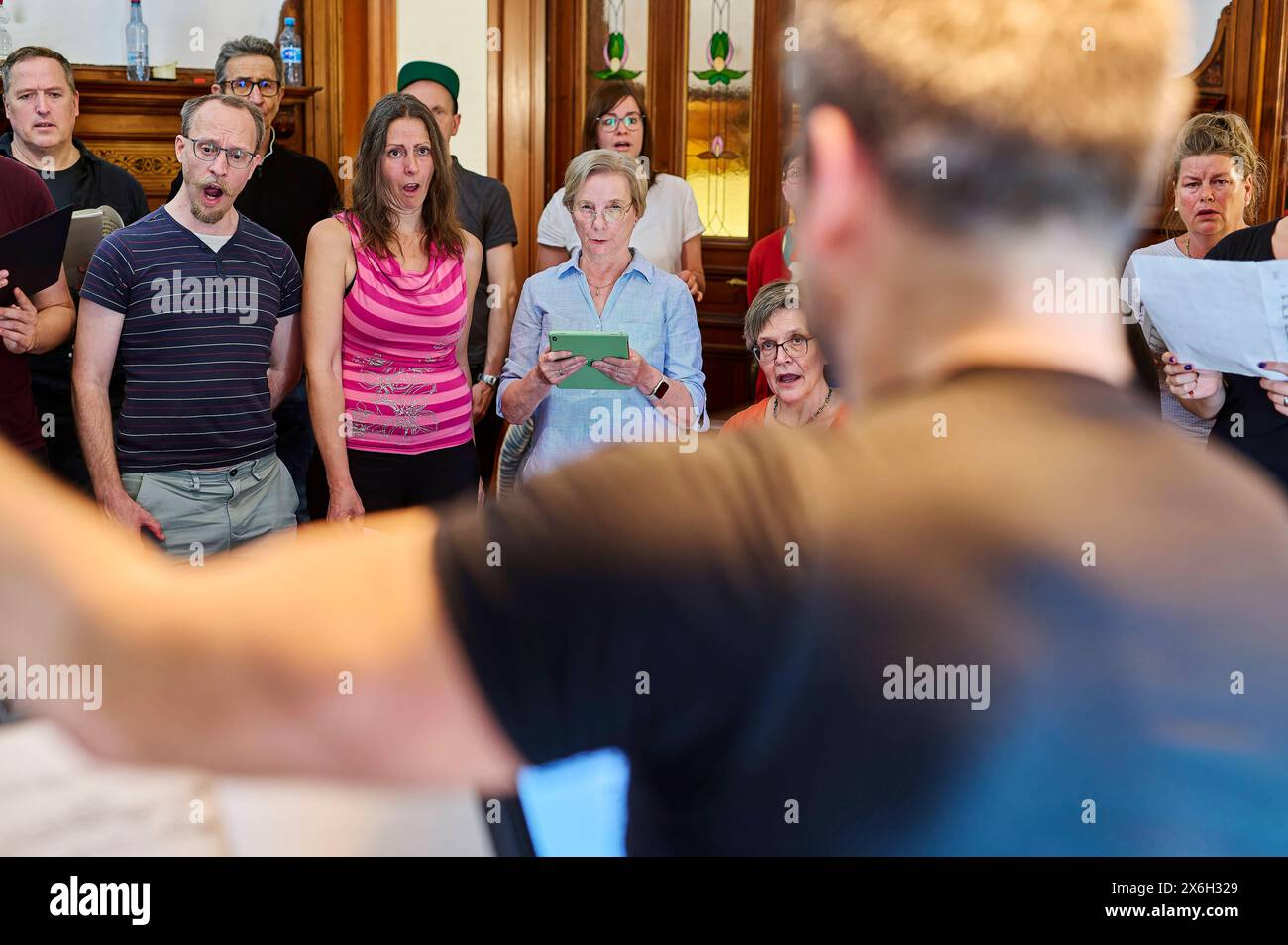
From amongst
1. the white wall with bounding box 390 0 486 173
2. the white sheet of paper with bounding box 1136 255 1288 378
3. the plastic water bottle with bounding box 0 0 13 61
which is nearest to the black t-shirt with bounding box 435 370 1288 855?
the white sheet of paper with bounding box 1136 255 1288 378

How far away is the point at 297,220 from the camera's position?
2838 millimetres

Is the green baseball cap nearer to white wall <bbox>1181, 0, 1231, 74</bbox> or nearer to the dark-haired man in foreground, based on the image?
white wall <bbox>1181, 0, 1231, 74</bbox>

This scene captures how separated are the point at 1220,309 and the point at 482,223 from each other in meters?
1.74

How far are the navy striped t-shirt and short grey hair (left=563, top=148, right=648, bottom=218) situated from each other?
2.05 ft

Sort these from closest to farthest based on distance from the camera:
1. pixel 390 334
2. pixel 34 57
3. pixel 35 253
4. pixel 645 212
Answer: pixel 35 253, pixel 390 334, pixel 34 57, pixel 645 212

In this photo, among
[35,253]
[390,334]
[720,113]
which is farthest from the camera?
[720,113]

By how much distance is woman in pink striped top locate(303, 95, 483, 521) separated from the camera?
2.08 m

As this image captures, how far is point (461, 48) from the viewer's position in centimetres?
378

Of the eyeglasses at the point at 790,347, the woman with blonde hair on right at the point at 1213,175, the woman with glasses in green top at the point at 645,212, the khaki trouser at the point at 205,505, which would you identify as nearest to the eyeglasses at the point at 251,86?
the woman with glasses in green top at the point at 645,212

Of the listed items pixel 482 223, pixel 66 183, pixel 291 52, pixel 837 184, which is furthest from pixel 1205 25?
pixel 837 184

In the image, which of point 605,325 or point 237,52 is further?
point 237,52

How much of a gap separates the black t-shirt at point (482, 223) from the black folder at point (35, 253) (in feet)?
3.61

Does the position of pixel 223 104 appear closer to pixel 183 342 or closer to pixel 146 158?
pixel 183 342
